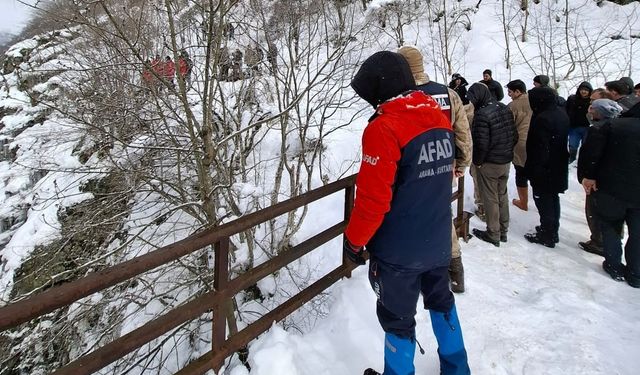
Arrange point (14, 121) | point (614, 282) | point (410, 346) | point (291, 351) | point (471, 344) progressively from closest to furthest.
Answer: point (410, 346), point (291, 351), point (471, 344), point (614, 282), point (14, 121)

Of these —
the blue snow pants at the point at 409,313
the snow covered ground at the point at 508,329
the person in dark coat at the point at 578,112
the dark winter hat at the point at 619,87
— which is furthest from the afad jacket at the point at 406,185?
the person in dark coat at the point at 578,112

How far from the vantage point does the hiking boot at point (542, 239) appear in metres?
4.80

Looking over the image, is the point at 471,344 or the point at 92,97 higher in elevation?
the point at 92,97

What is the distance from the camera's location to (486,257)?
14.5 ft

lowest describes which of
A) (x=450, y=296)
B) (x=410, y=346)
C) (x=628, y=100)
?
(x=410, y=346)

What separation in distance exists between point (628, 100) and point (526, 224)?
208 centimetres

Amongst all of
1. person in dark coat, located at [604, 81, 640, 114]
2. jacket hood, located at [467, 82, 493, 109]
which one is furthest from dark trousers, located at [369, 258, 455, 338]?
person in dark coat, located at [604, 81, 640, 114]

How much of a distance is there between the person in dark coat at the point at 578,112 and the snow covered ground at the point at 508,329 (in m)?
3.61

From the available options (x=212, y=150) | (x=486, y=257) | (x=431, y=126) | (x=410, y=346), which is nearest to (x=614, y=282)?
(x=486, y=257)

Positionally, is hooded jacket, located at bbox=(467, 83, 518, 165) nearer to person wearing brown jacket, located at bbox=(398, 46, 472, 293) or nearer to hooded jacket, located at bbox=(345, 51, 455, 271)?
person wearing brown jacket, located at bbox=(398, 46, 472, 293)

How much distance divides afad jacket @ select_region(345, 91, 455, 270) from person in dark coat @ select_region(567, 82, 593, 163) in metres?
5.97

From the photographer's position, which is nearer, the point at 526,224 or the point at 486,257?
the point at 486,257

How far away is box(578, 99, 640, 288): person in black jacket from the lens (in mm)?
3877

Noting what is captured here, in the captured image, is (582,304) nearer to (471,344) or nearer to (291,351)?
(471,344)
